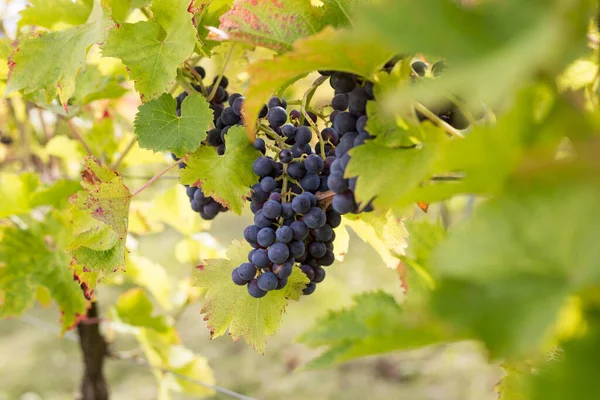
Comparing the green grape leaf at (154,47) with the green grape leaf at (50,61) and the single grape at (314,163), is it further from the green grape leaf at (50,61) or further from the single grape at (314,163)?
the single grape at (314,163)

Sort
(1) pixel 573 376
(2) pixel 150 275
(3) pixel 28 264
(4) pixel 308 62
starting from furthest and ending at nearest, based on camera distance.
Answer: (2) pixel 150 275 → (3) pixel 28 264 → (4) pixel 308 62 → (1) pixel 573 376

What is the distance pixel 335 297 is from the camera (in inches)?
102

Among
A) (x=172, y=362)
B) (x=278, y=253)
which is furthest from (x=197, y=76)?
(x=172, y=362)

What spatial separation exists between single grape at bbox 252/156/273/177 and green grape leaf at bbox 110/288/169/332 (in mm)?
693

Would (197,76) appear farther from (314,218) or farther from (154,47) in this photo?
(314,218)

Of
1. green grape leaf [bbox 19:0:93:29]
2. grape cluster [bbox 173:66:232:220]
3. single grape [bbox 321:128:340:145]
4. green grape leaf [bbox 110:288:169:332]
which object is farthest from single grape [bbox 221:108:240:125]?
green grape leaf [bbox 110:288:169:332]

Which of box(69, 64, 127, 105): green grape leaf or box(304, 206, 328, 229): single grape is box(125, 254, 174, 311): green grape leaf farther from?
box(304, 206, 328, 229): single grape

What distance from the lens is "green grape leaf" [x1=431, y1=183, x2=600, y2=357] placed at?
0.77ft

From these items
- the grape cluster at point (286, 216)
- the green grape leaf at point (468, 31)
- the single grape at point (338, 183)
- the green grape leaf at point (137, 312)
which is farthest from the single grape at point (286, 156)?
the green grape leaf at point (137, 312)

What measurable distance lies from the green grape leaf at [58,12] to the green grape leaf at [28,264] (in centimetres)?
35

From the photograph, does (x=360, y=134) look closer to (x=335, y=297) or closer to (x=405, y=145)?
(x=405, y=145)

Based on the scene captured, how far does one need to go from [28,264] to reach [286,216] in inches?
26.3

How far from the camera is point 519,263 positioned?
0.83 feet

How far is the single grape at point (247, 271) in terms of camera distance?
23.0 inches
